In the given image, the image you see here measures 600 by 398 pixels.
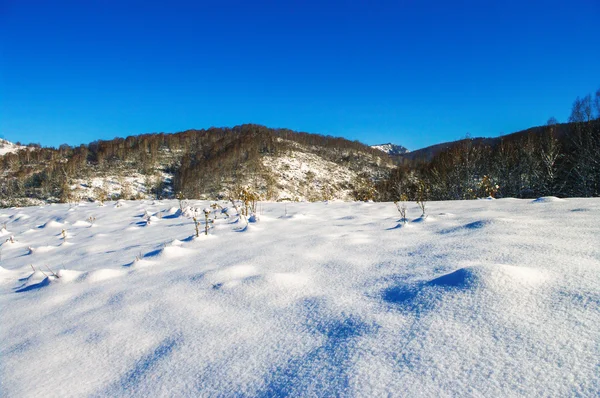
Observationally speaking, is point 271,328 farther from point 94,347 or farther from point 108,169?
point 108,169

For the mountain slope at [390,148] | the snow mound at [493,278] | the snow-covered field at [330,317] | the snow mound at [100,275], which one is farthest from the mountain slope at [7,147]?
the mountain slope at [390,148]

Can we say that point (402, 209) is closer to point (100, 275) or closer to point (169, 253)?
point (169, 253)

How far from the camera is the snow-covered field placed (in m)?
0.96

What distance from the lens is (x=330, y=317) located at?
1.40 m

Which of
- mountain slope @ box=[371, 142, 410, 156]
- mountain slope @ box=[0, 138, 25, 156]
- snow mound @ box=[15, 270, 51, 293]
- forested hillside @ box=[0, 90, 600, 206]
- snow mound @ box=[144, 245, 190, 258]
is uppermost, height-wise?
mountain slope @ box=[371, 142, 410, 156]

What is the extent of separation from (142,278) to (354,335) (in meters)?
1.78

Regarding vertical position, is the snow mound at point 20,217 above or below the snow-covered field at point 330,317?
above

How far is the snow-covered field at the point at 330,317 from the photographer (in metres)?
0.96

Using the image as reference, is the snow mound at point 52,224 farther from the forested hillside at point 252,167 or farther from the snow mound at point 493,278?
the forested hillside at point 252,167

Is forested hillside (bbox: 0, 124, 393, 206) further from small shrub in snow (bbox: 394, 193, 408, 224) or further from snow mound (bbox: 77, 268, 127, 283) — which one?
snow mound (bbox: 77, 268, 127, 283)

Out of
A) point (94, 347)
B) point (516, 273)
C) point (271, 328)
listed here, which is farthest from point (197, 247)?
point (516, 273)

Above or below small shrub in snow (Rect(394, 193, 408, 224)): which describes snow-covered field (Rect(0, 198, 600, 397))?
below

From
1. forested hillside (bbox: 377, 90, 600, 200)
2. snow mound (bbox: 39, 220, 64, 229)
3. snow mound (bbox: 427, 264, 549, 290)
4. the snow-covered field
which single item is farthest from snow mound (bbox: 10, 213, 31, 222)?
A: forested hillside (bbox: 377, 90, 600, 200)

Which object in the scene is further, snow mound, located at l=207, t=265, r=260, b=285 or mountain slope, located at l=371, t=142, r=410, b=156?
mountain slope, located at l=371, t=142, r=410, b=156
